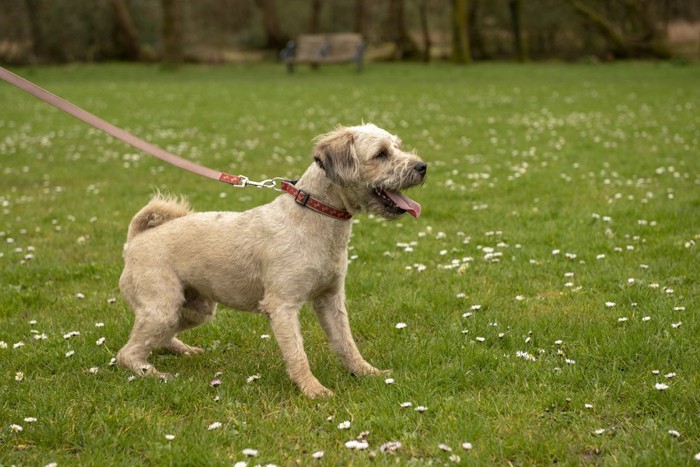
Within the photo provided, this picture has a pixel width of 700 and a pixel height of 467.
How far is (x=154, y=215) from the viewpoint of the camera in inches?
218

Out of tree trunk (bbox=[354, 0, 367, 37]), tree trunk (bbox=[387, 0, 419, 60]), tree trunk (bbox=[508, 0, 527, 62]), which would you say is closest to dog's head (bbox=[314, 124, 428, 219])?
tree trunk (bbox=[508, 0, 527, 62])

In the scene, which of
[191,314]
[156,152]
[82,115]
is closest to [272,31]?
[156,152]

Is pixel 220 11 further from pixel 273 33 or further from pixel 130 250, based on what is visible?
pixel 130 250

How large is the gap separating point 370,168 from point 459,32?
34062mm

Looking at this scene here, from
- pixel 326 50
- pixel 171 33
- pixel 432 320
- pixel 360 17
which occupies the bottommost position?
pixel 326 50

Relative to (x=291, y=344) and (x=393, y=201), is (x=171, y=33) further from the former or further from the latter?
(x=291, y=344)

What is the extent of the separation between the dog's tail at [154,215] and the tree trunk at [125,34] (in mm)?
40302

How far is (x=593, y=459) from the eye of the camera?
3.83 metres

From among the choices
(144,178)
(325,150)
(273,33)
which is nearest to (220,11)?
(273,33)

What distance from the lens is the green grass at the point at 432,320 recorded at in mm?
4141

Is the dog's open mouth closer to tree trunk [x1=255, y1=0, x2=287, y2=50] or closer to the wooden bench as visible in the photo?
the wooden bench

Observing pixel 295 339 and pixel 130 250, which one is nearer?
pixel 295 339

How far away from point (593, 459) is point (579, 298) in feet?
8.55

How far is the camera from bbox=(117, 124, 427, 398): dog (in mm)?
4805
